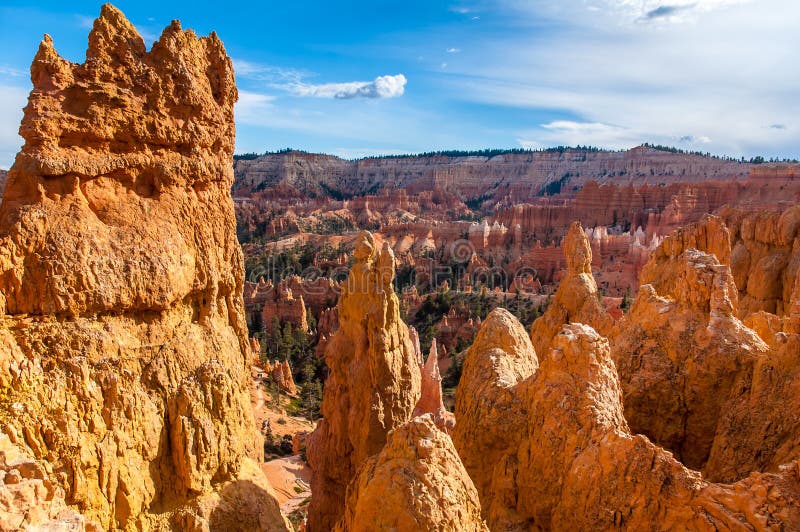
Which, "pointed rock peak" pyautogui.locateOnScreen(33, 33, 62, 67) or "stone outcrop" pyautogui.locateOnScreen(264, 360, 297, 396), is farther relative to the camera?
"stone outcrop" pyautogui.locateOnScreen(264, 360, 297, 396)

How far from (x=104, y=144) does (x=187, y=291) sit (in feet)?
5.22

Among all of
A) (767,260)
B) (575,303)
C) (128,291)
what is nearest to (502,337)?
(575,303)

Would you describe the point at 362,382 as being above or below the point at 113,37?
below

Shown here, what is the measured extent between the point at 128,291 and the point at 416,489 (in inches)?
119

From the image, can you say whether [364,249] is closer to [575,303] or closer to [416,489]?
[416,489]

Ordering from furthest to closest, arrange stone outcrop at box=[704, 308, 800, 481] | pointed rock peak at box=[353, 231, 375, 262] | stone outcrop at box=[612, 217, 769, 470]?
pointed rock peak at box=[353, 231, 375, 262], stone outcrop at box=[612, 217, 769, 470], stone outcrop at box=[704, 308, 800, 481]

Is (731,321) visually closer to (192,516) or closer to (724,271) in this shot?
(724,271)

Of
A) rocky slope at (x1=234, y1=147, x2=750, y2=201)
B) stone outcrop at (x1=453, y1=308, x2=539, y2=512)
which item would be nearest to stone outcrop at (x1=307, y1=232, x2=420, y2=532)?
stone outcrop at (x1=453, y1=308, x2=539, y2=512)

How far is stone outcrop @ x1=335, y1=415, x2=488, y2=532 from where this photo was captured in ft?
14.6

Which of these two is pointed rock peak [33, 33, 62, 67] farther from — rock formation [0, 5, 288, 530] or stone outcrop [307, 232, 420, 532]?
stone outcrop [307, 232, 420, 532]

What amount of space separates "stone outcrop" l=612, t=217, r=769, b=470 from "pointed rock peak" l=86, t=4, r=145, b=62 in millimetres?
7437

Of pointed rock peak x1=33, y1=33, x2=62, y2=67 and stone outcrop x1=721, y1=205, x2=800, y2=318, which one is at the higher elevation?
pointed rock peak x1=33, y1=33, x2=62, y2=67

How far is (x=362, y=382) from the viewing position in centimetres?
971

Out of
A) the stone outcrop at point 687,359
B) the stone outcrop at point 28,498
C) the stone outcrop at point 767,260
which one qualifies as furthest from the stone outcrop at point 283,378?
the stone outcrop at point 28,498
